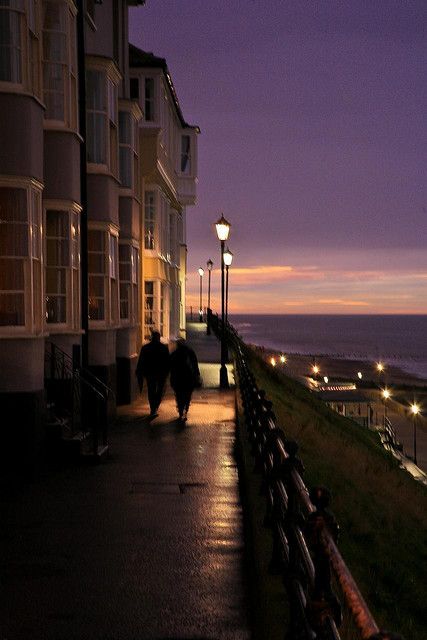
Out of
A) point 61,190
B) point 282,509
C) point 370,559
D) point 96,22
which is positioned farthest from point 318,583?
point 96,22

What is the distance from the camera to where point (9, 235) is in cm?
1204

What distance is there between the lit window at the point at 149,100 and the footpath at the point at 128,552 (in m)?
16.6

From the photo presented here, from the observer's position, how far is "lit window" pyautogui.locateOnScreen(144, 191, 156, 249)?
27359mm

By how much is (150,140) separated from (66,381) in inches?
530

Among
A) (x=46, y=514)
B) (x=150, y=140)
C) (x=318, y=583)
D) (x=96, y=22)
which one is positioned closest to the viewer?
(x=318, y=583)

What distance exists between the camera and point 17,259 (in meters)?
12.0

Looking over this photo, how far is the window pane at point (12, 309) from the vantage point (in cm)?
1205

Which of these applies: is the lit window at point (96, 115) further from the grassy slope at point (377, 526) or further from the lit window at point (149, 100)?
the lit window at point (149, 100)

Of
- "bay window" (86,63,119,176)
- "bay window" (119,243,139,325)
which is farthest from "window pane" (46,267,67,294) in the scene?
"bay window" (119,243,139,325)

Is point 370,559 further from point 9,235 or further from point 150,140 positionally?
point 150,140

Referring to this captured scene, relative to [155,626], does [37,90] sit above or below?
above

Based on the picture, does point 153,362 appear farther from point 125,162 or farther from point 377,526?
point 377,526

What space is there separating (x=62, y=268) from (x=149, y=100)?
48.2 feet

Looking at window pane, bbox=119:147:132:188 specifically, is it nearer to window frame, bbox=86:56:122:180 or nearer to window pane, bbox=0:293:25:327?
window frame, bbox=86:56:122:180
